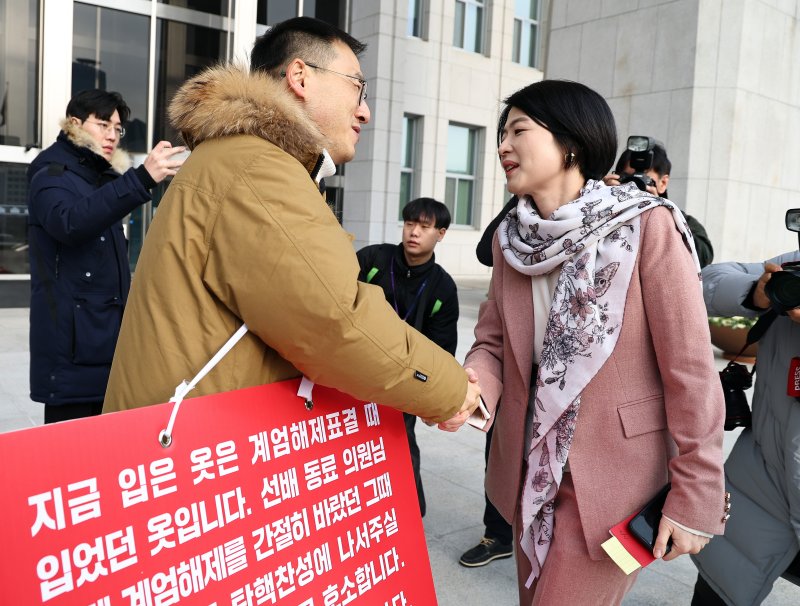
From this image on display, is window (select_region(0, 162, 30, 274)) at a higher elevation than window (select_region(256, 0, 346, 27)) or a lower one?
lower

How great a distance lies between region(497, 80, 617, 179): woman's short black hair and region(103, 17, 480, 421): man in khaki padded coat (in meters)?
0.63

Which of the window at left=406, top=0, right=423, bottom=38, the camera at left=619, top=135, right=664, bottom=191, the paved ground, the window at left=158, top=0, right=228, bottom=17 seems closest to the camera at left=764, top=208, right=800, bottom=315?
the camera at left=619, top=135, right=664, bottom=191

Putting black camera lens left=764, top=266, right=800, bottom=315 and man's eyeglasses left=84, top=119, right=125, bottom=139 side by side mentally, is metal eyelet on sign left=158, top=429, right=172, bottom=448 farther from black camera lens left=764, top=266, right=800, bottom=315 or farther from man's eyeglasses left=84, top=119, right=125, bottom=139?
man's eyeglasses left=84, top=119, right=125, bottom=139

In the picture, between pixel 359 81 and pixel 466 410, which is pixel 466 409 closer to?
pixel 466 410

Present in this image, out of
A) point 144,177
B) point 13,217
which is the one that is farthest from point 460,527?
point 13,217

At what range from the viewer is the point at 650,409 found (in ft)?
6.09

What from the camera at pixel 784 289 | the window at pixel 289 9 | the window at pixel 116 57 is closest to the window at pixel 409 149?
the window at pixel 289 9

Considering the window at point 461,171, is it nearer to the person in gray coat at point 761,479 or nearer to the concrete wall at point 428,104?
the concrete wall at point 428,104

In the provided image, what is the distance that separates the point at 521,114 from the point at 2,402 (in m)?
5.17

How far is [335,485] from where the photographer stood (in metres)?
1.77

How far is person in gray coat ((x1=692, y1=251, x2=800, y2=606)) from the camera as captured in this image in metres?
2.29

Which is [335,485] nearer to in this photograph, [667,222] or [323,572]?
[323,572]

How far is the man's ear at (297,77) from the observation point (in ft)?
6.18

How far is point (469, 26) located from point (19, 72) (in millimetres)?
12667
